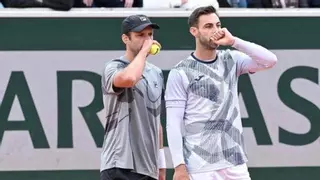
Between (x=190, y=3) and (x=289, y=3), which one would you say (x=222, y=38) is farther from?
(x=289, y=3)

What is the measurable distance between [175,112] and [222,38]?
0.60 meters

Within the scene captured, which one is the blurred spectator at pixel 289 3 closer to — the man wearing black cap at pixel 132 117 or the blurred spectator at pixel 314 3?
the blurred spectator at pixel 314 3

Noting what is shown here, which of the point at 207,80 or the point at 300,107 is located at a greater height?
the point at 207,80

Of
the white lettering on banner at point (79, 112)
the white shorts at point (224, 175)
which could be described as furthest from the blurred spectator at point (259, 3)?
the white shorts at point (224, 175)

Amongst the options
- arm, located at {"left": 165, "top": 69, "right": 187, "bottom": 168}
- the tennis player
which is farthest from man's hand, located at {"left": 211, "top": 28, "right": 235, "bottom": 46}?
arm, located at {"left": 165, "top": 69, "right": 187, "bottom": 168}

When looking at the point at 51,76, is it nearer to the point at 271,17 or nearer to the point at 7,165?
the point at 7,165

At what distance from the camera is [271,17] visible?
26.8 feet

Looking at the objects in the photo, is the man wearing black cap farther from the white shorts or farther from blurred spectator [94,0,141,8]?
blurred spectator [94,0,141,8]

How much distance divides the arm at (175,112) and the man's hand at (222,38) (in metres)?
0.35

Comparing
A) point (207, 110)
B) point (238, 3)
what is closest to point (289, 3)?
point (238, 3)

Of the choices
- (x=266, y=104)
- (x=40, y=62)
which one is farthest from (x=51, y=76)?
(x=266, y=104)

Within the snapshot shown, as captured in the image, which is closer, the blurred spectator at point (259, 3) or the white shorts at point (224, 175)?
the white shorts at point (224, 175)

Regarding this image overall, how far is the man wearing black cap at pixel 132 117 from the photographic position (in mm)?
6098

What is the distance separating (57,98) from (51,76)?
0.20 metres
